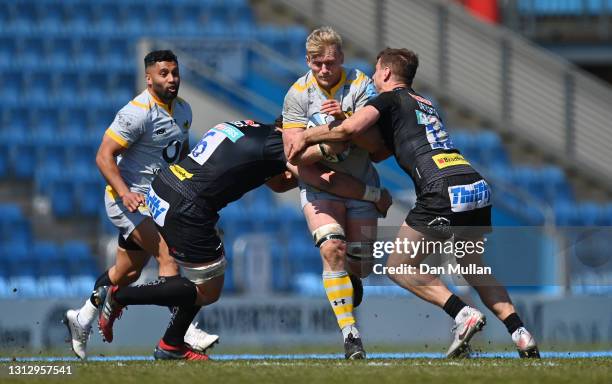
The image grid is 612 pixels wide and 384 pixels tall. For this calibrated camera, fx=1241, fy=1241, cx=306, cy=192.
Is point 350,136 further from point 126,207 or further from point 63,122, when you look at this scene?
point 63,122

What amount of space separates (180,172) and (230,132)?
16.0 inches

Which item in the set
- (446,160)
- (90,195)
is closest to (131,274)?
(446,160)

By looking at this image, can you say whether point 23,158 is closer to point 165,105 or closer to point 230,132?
point 165,105

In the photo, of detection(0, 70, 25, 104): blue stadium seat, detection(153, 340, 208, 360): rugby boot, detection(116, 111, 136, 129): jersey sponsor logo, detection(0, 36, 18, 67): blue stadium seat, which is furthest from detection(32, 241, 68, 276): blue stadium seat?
detection(153, 340, 208, 360): rugby boot

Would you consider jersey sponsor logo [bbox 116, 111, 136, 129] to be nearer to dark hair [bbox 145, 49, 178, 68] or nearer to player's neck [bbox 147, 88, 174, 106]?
player's neck [bbox 147, 88, 174, 106]

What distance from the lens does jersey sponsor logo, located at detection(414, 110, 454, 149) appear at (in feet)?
25.1

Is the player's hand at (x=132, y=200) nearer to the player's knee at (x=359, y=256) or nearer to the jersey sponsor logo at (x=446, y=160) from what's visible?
the player's knee at (x=359, y=256)

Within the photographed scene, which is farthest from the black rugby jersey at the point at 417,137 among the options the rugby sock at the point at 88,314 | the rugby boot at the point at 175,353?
the rugby sock at the point at 88,314

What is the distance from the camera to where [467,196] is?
7520mm

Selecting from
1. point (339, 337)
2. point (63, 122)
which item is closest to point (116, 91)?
point (63, 122)

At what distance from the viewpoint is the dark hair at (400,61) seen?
7.75m

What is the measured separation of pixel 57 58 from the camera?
16672mm

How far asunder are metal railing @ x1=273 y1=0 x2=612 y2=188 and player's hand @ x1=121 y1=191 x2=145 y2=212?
955 cm

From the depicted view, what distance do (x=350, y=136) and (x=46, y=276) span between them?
7259mm
